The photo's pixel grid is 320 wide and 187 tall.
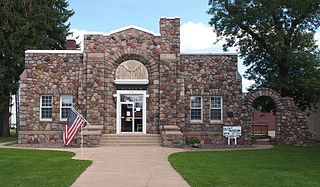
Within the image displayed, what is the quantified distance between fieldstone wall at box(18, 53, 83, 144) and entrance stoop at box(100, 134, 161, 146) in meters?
3.55

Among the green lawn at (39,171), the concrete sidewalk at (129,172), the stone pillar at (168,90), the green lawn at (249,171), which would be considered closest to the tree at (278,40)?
the stone pillar at (168,90)

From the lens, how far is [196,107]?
2995cm

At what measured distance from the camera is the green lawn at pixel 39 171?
11852 millimetres

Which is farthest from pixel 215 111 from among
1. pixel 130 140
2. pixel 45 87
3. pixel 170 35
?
pixel 45 87

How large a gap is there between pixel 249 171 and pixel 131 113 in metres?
15.6

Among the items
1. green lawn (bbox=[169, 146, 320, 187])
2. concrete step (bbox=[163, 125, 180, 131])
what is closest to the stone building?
concrete step (bbox=[163, 125, 180, 131])

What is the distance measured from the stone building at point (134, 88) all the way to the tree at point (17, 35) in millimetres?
6458

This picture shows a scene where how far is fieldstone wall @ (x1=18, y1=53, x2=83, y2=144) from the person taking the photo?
29.2m

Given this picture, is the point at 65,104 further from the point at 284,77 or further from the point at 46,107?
the point at 284,77

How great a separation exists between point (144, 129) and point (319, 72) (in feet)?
40.1

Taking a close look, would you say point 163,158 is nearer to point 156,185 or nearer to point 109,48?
point 156,185

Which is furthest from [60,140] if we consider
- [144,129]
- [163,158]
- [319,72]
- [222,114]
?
[319,72]

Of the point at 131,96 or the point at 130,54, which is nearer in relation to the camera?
the point at 130,54

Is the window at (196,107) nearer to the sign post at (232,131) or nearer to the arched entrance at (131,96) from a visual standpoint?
the sign post at (232,131)
